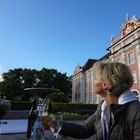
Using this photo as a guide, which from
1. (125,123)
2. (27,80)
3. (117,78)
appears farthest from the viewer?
(27,80)

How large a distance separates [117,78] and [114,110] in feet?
0.89

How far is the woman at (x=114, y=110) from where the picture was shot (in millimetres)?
1336

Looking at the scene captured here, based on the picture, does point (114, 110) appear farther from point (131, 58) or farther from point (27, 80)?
point (27, 80)

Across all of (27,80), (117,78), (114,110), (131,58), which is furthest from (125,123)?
(27,80)

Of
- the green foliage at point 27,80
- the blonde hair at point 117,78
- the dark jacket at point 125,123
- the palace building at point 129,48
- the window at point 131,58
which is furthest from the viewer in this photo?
the green foliage at point 27,80

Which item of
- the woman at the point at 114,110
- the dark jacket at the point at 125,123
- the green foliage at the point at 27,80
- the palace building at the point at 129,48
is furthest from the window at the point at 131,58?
the green foliage at the point at 27,80

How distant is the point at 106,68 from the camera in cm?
159

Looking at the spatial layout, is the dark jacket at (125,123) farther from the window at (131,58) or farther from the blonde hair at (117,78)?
the window at (131,58)

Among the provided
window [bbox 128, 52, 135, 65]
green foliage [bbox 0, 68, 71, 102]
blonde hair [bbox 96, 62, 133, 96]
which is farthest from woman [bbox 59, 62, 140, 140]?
green foliage [bbox 0, 68, 71, 102]

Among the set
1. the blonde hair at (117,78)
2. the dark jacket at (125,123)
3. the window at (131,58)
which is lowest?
the dark jacket at (125,123)

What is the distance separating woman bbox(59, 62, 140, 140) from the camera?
1.34 m

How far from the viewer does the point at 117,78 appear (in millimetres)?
1514

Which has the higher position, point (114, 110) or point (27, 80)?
point (27, 80)

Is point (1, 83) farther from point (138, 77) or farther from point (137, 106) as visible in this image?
point (137, 106)
